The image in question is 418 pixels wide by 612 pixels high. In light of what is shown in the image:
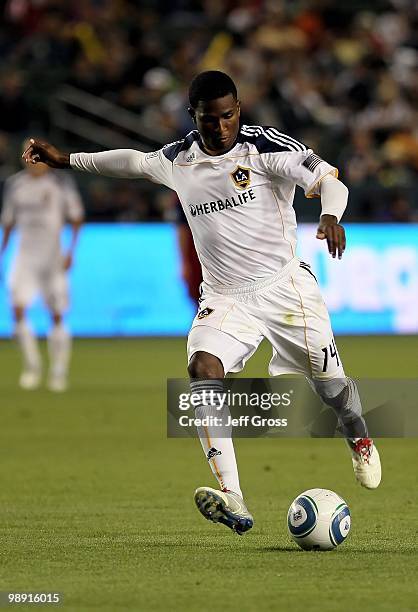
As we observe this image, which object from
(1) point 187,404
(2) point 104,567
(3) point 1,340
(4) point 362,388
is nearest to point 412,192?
(3) point 1,340

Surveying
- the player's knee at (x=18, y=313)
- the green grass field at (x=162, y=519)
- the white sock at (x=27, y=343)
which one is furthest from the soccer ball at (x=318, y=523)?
the player's knee at (x=18, y=313)

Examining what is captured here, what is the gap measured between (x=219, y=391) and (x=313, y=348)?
2.32 feet

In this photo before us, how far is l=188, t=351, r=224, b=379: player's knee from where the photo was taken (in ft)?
22.1

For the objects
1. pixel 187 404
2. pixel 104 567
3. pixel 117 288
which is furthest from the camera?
pixel 117 288

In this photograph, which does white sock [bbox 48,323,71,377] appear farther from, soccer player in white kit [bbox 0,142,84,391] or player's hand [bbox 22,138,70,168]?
player's hand [bbox 22,138,70,168]

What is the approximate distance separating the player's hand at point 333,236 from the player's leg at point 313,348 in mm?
808

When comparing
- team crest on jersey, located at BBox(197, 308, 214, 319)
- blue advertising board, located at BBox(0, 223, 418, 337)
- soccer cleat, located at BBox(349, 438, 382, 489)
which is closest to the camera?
team crest on jersey, located at BBox(197, 308, 214, 319)

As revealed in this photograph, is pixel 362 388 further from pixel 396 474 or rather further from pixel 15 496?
pixel 15 496

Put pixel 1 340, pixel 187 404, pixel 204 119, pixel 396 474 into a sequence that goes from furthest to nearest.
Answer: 1. pixel 1 340
2. pixel 396 474
3. pixel 187 404
4. pixel 204 119

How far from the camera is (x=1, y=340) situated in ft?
70.1

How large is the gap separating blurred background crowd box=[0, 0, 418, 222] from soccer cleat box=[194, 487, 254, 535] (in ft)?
47.5

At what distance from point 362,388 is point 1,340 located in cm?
912

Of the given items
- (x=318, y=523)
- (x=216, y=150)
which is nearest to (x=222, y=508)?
(x=318, y=523)

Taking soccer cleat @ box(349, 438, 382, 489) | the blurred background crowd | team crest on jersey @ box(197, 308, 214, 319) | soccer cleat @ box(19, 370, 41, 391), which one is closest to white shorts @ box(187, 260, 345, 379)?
Result: team crest on jersey @ box(197, 308, 214, 319)
